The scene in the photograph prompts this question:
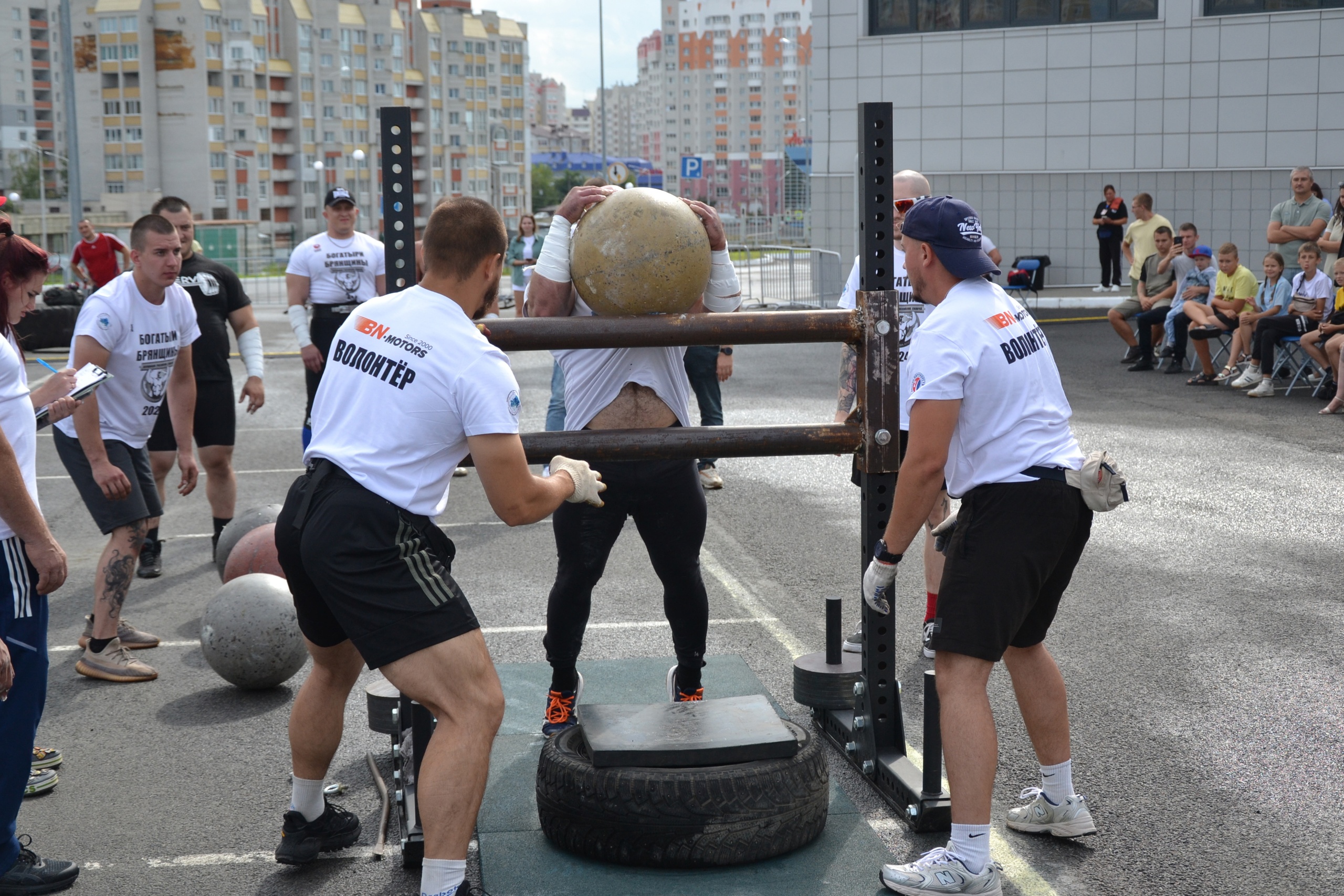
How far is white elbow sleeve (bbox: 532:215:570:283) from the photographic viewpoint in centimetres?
434

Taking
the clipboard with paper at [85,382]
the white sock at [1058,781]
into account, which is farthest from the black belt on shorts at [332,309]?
the white sock at [1058,781]

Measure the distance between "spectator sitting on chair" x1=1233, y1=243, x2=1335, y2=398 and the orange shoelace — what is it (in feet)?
36.8

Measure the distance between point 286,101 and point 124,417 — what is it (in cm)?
12369

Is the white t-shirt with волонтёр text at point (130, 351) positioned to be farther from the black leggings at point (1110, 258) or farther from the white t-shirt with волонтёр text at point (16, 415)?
the black leggings at point (1110, 258)

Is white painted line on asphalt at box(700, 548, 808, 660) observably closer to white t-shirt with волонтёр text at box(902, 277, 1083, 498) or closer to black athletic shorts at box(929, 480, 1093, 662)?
black athletic shorts at box(929, 480, 1093, 662)

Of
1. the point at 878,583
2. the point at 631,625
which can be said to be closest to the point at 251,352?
the point at 631,625

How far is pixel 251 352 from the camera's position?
8.16 m

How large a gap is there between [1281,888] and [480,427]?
278 centimetres

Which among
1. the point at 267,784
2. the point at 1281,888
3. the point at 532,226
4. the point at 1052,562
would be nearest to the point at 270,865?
the point at 267,784

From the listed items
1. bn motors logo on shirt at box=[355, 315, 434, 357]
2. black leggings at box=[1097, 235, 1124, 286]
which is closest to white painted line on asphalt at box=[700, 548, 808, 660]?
bn motors logo on shirt at box=[355, 315, 434, 357]

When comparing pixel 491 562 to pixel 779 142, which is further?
pixel 779 142

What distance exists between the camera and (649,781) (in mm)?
3783

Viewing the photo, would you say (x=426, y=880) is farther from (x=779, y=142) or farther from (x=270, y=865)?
(x=779, y=142)

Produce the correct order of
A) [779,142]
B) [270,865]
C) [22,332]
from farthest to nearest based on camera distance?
[779,142] < [22,332] < [270,865]
